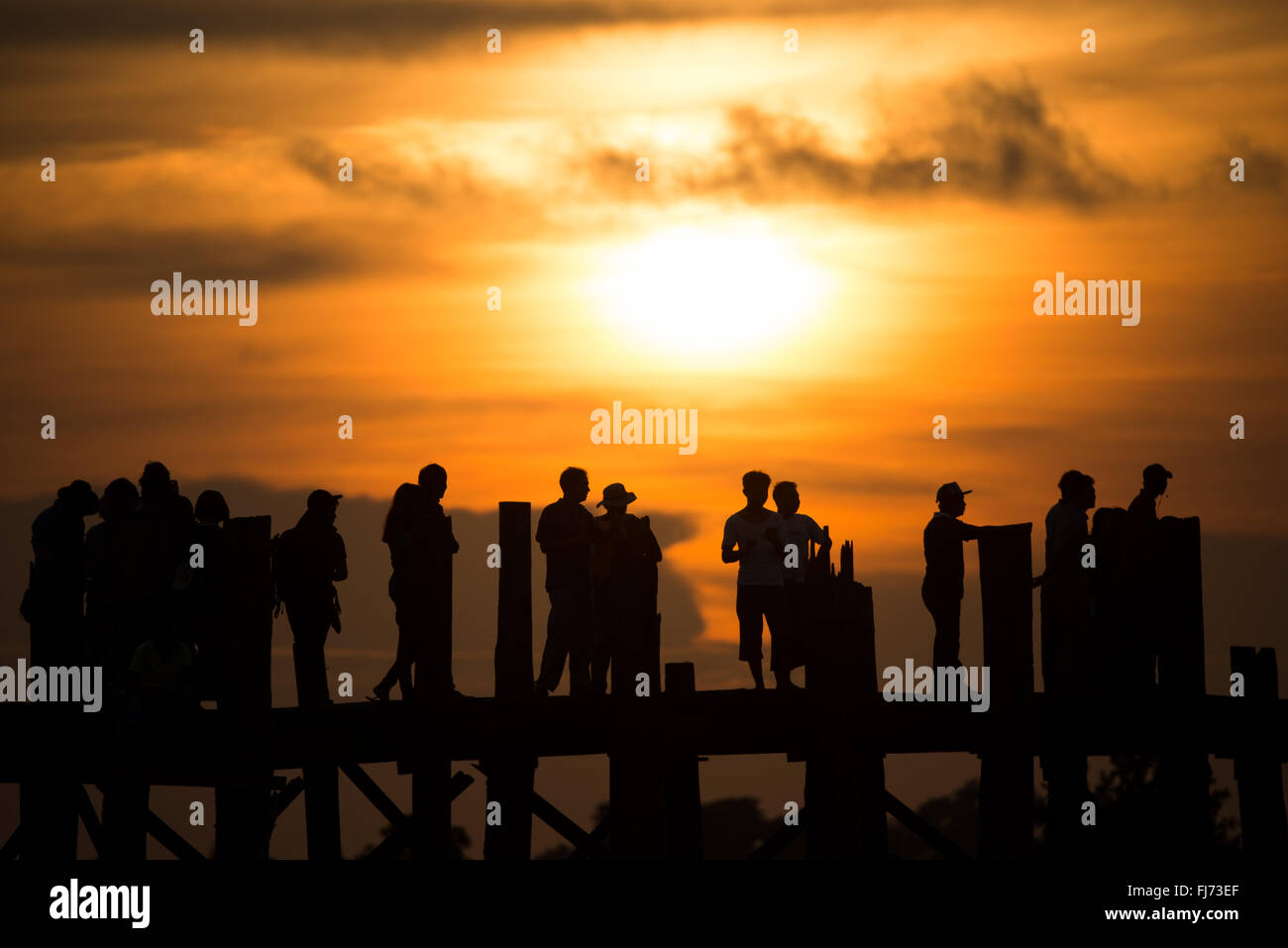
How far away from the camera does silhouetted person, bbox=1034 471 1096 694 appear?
58.5 ft

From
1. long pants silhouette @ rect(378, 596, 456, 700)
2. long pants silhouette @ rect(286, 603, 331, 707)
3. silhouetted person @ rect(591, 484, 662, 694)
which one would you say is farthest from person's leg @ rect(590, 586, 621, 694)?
long pants silhouette @ rect(286, 603, 331, 707)

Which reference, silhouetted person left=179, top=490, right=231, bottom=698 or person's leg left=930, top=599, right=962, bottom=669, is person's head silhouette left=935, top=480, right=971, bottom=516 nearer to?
person's leg left=930, top=599, right=962, bottom=669

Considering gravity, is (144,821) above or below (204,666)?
below

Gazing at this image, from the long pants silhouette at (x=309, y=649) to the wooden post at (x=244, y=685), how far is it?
1.32 m

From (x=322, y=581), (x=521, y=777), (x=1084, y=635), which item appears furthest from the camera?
(x=521, y=777)

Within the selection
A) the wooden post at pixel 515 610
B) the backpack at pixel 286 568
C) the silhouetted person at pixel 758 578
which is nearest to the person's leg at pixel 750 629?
the silhouetted person at pixel 758 578

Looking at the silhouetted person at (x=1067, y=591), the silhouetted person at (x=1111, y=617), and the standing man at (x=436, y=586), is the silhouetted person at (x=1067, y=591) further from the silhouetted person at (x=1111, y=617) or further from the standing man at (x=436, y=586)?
the standing man at (x=436, y=586)

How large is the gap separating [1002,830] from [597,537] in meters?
4.16

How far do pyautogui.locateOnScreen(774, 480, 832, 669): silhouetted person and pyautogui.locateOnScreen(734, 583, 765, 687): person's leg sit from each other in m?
0.30
